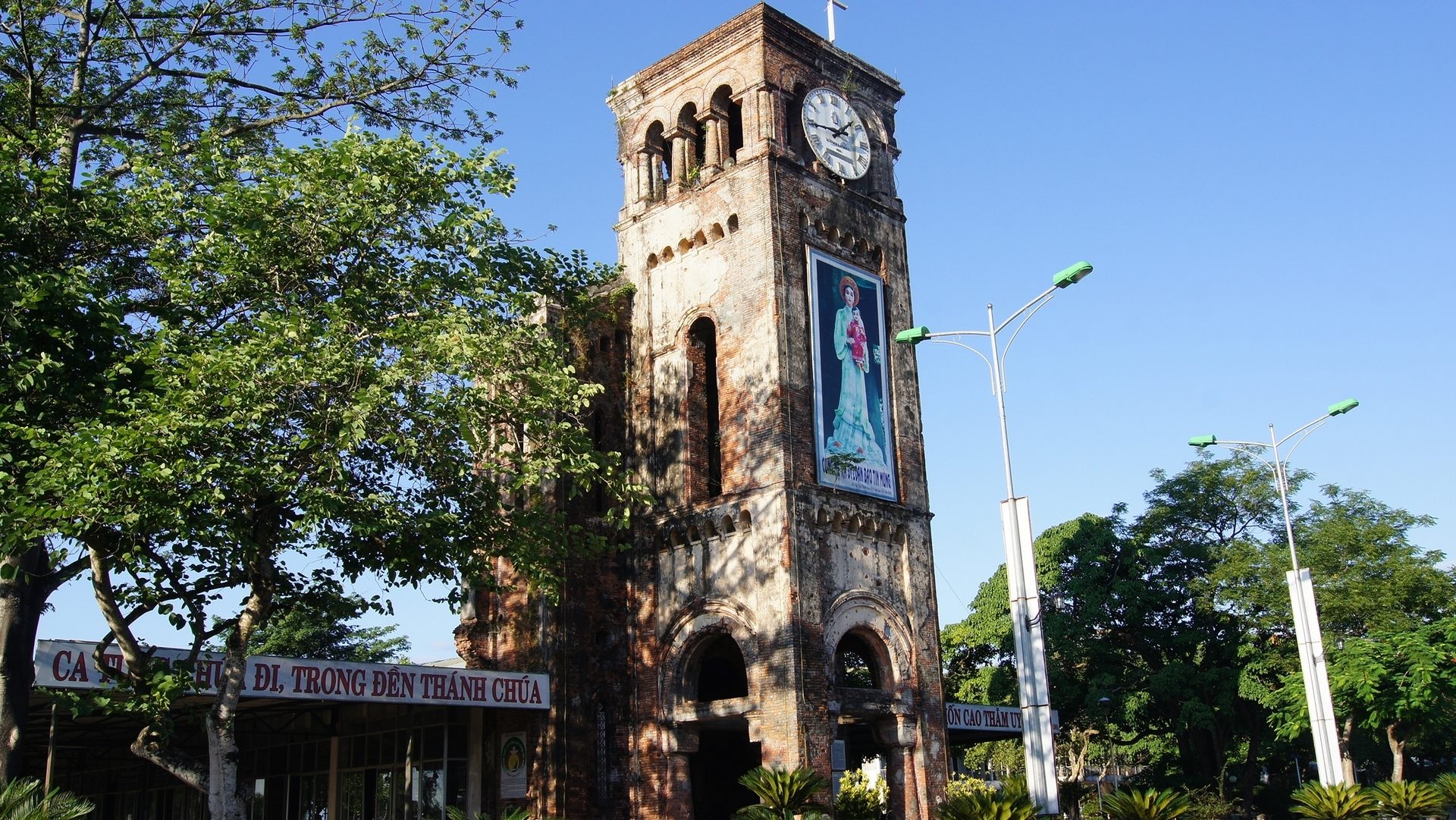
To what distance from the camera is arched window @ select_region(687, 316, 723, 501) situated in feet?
90.2

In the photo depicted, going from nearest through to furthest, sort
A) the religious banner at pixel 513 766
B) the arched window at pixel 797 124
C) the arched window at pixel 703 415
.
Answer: the religious banner at pixel 513 766
the arched window at pixel 703 415
the arched window at pixel 797 124

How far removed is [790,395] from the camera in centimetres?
2606

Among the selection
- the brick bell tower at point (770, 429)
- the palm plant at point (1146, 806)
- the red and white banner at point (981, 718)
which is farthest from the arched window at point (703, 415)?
the palm plant at point (1146, 806)

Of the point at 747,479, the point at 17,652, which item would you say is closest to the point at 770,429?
the point at 747,479

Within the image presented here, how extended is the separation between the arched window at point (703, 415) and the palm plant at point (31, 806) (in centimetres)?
1400

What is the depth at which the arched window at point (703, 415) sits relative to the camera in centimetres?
2750

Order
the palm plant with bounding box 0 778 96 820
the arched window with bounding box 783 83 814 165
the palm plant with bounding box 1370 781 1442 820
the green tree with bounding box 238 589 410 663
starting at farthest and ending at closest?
the green tree with bounding box 238 589 410 663 < the arched window with bounding box 783 83 814 165 < the palm plant with bounding box 1370 781 1442 820 < the palm plant with bounding box 0 778 96 820

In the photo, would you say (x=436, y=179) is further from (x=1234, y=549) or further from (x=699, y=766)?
(x=1234, y=549)

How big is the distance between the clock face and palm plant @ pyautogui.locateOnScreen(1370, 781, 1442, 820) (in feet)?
53.6

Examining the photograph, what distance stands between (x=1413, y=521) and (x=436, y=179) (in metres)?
31.6

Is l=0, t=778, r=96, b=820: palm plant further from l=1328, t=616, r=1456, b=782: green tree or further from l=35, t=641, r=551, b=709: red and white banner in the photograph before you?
l=1328, t=616, r=1456, b=782: green tree

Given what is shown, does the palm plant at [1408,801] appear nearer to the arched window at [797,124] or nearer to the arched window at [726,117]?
the arched window at [797,124]

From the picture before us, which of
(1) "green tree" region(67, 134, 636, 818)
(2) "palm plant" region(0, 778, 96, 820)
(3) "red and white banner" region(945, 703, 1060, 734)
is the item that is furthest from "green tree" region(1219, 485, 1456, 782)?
(2) "palm plant" region(0, 778, 96, 820)

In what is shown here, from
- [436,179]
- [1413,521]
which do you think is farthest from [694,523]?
[1413,521]
